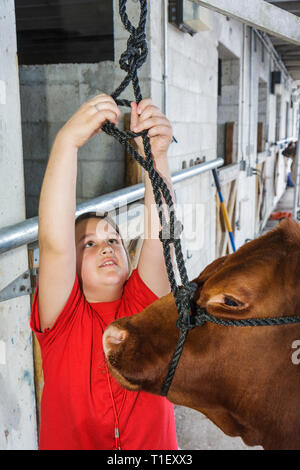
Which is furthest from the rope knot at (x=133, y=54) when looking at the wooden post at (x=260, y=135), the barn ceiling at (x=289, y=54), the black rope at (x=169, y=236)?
the wooden post at (x=260, y=135)

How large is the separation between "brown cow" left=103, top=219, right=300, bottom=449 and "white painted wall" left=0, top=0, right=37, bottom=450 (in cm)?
58

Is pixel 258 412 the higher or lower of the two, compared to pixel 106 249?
lower

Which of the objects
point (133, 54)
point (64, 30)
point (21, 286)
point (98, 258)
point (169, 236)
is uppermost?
point (64, 30)

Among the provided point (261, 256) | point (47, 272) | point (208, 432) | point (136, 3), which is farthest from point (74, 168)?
point (208, 432)

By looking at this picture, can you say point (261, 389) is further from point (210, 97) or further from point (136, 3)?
point (210, 97)

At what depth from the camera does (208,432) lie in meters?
2.71

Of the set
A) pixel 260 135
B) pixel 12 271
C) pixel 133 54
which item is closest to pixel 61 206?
pixel 133 54

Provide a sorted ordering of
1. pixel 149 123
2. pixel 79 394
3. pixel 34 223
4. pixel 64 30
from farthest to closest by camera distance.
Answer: pixel 64 30
pixel 34 223
pixel 79 394
pixel 149 123

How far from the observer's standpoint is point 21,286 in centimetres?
159

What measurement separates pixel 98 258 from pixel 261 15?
0.82 m

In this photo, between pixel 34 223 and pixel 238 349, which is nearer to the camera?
pixel 238 349

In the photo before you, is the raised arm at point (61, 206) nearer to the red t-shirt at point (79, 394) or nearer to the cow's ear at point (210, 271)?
the red t-shirt at point (79, 394)

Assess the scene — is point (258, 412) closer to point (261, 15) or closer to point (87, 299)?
point (87, 299)
